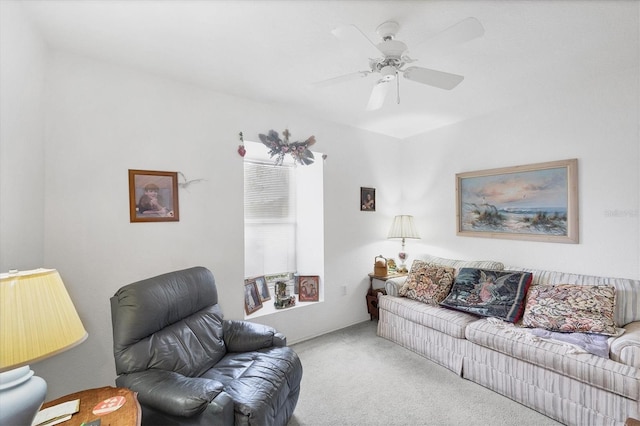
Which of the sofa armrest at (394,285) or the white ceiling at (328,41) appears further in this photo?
the sofa armrest at (394,285)

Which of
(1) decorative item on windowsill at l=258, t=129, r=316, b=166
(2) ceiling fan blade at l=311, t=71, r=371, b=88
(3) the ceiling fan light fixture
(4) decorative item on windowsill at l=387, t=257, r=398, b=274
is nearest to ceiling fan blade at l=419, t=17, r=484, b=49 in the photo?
(3) the ceiling fan light fixture

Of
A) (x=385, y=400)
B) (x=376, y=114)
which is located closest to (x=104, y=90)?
(x=376, y=114)

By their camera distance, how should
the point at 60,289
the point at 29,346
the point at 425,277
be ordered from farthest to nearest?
the point at 425,277, the point at 60,289, the point at 29,346

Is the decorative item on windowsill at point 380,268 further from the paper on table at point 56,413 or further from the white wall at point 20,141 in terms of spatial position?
the white wall at point 20,141

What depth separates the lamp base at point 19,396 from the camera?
0.91 m

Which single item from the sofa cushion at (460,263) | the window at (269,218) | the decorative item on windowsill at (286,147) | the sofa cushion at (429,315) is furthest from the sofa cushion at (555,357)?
the decorative item on windowsill at (286,147)

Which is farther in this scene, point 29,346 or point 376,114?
point 376,114

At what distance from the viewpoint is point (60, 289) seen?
1064 mm

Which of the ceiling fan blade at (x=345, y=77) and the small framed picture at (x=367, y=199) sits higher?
the ceiling fan blade at (x=345, y=77)

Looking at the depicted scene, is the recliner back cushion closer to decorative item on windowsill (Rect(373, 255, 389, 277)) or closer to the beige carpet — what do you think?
the beige carpet

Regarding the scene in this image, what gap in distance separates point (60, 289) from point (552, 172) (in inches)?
149

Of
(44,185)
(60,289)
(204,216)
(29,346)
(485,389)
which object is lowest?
(485,389)

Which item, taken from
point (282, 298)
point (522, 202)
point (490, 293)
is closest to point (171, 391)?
point (282, 298)

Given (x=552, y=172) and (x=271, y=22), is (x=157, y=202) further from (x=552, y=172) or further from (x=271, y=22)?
(x=552, y=172)
